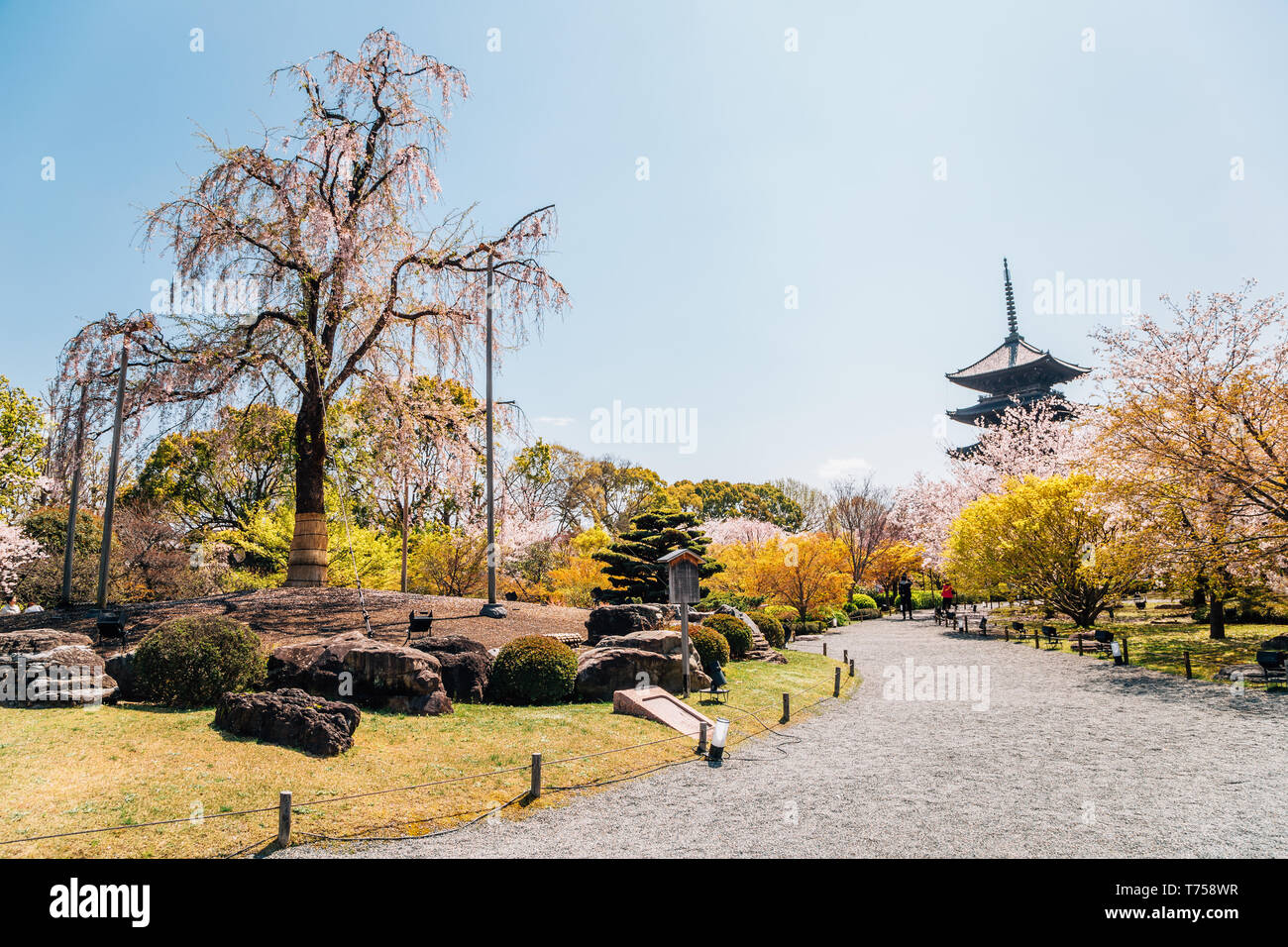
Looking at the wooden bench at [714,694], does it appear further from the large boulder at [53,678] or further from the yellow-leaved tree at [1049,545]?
the yellow-leaved tree at [1049,545]

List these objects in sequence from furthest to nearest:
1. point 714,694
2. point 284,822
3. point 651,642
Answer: point 651,642 → point 714,694 → point 284,822

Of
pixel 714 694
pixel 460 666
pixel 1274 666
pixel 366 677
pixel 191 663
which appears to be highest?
pixel 191 663

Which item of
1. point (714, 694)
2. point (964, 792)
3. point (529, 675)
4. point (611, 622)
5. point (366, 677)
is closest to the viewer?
point (964, 792)

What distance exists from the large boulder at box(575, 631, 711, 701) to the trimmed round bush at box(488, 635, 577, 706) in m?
0.59

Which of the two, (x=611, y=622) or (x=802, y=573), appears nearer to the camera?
(x=611, y=622)

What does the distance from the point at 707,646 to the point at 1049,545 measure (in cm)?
1568

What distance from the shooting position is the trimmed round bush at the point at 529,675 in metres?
12.2

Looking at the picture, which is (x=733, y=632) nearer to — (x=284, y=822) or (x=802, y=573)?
(x=802, y=573)

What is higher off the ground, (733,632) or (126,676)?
(126,676)

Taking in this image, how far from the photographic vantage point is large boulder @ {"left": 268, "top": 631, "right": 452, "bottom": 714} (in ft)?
35.7

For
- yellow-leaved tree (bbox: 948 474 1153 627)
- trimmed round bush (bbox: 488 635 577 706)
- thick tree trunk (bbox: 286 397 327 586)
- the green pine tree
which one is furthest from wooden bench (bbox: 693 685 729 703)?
yellow-leaved tree (bbox: 948 474 1153 627)

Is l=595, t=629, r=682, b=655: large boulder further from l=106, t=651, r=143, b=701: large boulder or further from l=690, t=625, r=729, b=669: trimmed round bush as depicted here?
l=106, t=651, r=143, b=701: large boulder

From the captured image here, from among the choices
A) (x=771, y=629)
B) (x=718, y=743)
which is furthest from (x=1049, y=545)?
(x=718, y=743)

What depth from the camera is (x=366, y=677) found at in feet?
36.1
